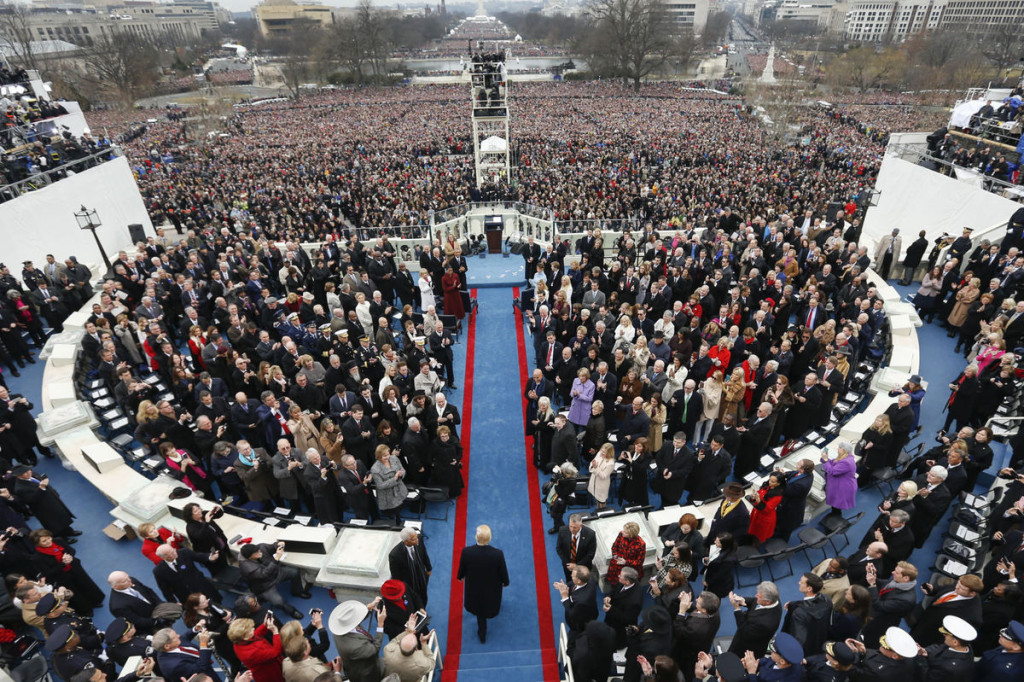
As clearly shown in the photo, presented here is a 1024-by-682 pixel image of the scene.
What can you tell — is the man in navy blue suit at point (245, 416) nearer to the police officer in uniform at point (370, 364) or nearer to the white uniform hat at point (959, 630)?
the police officer in uniform at point (370, 364)

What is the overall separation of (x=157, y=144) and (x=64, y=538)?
151 ft

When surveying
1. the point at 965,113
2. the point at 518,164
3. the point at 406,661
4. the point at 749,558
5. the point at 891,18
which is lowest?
the point at 518,164

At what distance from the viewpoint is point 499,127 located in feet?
91.2

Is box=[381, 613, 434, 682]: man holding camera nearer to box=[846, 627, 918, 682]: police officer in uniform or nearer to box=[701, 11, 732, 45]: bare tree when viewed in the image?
box=[846, 627, 918, 682]: police officer in uniform

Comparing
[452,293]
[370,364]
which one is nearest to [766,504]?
[370,364]

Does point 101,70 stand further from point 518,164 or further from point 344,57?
point 518,164

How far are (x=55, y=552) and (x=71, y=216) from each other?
1542cm

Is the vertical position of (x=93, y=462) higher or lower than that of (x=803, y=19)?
lower

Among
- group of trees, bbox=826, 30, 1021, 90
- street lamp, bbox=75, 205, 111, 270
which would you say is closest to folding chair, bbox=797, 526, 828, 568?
street lamp, bbox=75, 205, 111, 270

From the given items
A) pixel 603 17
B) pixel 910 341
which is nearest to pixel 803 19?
pixel 603 17

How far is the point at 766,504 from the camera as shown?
5789 mm

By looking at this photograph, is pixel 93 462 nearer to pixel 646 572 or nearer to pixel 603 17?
pixel 646 572

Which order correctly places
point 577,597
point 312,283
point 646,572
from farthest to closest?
point 312,283 < point 646,572 < point 577,597

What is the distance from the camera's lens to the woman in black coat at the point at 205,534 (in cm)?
536
